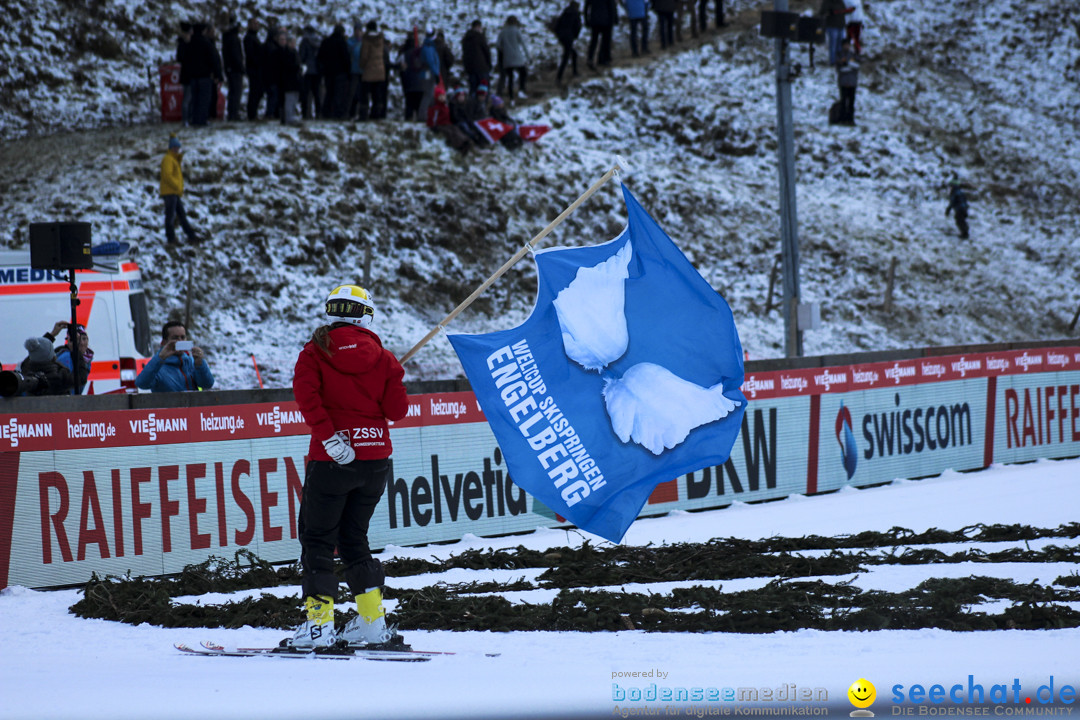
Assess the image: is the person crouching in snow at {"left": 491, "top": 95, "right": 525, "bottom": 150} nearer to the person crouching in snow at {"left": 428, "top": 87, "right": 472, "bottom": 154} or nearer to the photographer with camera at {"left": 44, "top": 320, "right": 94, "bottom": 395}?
the person crouching in snow at {"left": 428, "top": 87, "right": 472, "bottom": 154}

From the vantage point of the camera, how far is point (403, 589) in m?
8.62

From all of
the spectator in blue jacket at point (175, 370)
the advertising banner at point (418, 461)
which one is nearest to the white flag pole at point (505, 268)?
the advertising banner at point (418, 461)

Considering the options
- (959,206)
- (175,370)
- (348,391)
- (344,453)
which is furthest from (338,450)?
(959,206)

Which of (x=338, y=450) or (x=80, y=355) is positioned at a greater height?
(x=338, y=450)

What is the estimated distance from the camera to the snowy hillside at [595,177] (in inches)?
960

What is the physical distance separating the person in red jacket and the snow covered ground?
15.1 inches

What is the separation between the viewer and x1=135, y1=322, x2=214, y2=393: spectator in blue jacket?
11.6 metres

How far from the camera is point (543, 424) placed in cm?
773

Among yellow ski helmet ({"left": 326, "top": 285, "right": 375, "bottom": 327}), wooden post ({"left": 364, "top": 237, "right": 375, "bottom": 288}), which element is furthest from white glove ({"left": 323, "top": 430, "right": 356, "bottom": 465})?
wooden post ({"left": 364, "top": 237, "right": 375, "bottom": 288})

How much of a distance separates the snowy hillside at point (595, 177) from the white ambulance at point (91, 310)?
50 centimetres

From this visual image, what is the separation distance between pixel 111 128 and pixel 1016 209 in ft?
83.4

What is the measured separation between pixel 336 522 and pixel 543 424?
164cm

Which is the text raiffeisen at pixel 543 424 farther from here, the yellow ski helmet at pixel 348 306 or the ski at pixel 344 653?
the ski at pixel 344 653

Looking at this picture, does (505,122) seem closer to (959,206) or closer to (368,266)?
(368,266)
